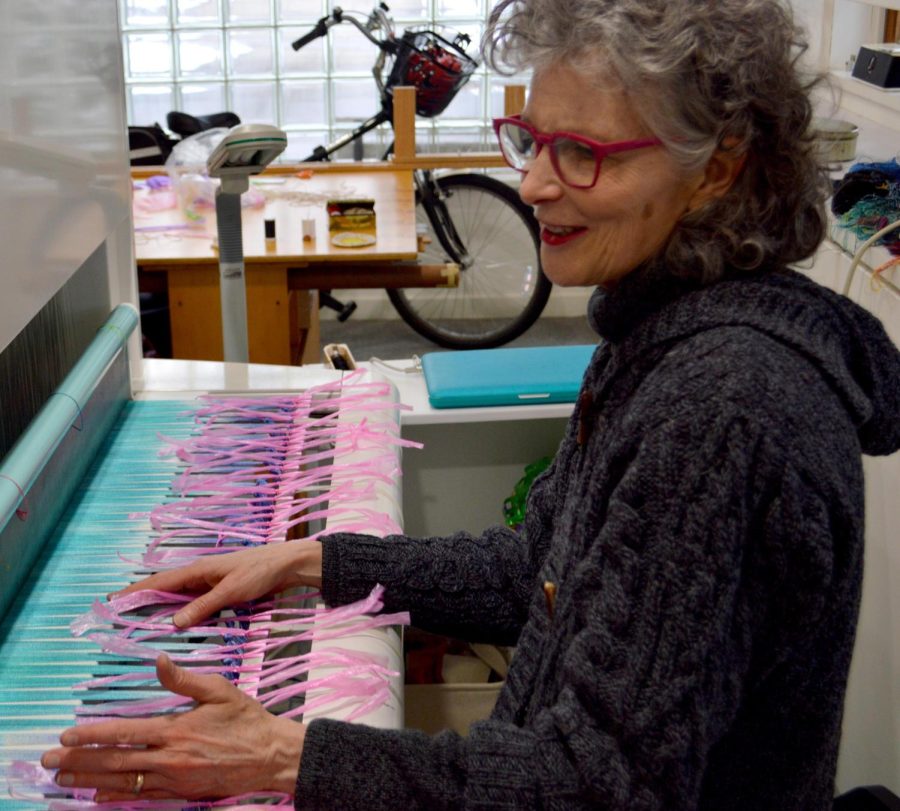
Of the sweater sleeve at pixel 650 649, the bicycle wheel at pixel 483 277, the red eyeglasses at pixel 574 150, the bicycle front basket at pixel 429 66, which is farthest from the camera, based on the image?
the bicycle wheel at pixel 483 277

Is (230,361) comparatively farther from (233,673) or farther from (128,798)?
(128,798)

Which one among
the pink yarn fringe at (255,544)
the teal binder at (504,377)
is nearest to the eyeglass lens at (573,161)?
the pink yarn fringe at (255,544)

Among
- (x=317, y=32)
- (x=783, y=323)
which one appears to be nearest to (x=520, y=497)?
(x=783, y=323)

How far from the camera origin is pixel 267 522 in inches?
52.1

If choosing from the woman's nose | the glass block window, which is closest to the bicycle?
the glass block window

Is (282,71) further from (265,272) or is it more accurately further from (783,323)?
(783,323)

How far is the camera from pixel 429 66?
4.48m

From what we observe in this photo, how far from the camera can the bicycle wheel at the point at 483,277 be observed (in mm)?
4809

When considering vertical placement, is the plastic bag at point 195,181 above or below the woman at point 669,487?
below

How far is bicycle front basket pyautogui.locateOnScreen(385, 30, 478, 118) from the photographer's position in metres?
4.47

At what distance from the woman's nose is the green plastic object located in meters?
1.29

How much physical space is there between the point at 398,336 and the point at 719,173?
13.3 feet

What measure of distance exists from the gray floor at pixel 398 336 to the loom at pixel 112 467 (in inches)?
122

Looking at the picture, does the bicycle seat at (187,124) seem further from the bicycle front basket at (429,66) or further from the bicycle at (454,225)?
the bicycle front basket at (429,66)
